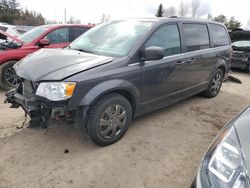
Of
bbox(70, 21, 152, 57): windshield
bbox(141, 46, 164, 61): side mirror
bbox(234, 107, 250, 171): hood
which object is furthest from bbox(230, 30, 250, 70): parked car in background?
bbox(234, 107, 250, 171): hood

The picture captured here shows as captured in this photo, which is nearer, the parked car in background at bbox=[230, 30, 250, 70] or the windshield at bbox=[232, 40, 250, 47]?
the parked car in background at bbox=[230, 30, 250, 70]

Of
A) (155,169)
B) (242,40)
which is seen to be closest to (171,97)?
(155,169)

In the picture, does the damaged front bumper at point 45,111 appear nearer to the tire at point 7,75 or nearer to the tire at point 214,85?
the tire at point 7,75

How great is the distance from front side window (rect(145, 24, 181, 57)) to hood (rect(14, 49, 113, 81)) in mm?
843

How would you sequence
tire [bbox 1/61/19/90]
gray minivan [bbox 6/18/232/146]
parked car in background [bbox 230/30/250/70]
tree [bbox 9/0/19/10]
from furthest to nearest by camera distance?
tree [bbox 9/0/19/10], parked car in background [bbox 230/30/250/70], tire [bbox 1/61/19/90], gray minivan [bbox 6/18/232/146]

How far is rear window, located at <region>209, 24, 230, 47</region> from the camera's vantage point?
16.1 feet

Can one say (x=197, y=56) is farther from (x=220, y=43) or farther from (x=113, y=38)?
(x=113, y=38)

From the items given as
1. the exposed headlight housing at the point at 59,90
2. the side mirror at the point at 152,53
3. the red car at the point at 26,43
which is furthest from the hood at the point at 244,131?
the red car at the point at 26,43

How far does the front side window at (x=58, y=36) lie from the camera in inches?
226

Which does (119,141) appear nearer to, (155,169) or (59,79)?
(155,169)

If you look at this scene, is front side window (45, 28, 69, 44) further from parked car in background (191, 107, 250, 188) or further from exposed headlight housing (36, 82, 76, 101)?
parked car in background (191, 107, 250, 188)

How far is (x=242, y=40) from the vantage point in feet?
31.7

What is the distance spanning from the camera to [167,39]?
366cm

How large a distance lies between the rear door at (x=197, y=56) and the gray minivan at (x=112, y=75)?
0.02 m
